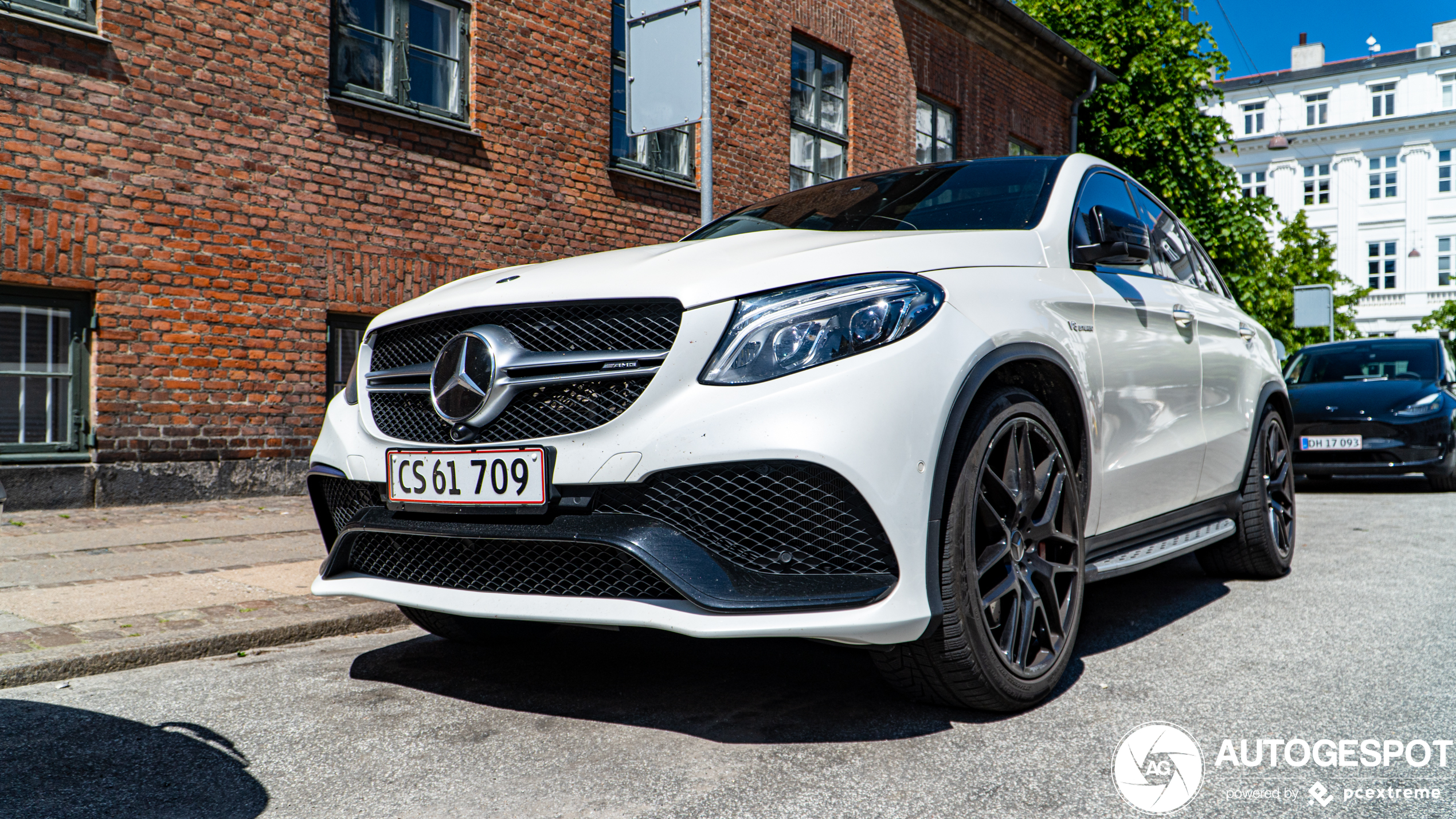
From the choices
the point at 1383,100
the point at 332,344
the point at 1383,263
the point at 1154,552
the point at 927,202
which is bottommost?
the point at 1154,552

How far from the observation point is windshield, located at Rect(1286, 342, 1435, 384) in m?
10.9

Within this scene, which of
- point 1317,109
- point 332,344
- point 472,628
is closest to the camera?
point 472,628

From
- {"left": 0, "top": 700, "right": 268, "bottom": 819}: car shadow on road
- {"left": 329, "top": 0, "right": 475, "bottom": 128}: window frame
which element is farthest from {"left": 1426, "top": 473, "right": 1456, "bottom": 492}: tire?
{"left": 0, "top": 700, "right": 268, "bottom": 819}: car shadow on road

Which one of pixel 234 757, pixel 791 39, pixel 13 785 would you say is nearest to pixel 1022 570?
pixel 234 757

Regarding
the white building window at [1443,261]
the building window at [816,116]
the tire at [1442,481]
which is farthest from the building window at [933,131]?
the white building window at [1443,261]

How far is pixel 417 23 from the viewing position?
29.2 feet

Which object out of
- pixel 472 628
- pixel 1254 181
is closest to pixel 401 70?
pixel 472 628

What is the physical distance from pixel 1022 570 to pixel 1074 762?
1.80 feet

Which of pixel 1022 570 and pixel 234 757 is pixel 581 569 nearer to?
pixel 234 757

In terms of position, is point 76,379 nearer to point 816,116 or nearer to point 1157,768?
point 1157,768

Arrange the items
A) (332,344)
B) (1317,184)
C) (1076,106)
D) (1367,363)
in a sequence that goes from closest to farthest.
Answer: (332,344) → (1367,363) → (1076,106) → (1317,184)

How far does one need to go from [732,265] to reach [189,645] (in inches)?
94.2

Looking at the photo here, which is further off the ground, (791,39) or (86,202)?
(791,39)

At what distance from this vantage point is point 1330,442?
395 inches
